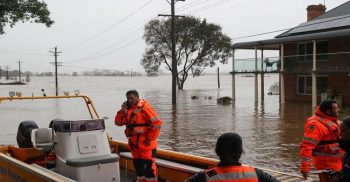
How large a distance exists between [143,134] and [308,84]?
26.3 metres

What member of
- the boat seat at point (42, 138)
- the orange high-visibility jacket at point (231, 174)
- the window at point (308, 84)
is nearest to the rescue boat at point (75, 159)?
the boat seat at point (42, 138)

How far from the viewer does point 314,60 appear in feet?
85.6

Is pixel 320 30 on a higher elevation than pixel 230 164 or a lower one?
higher

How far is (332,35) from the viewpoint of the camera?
80.5ft

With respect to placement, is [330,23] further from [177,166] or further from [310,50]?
[177,166]

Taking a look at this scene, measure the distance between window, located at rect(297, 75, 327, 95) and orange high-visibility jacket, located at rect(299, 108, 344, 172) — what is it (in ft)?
82.6

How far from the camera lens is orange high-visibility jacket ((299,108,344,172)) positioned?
4.97 metres

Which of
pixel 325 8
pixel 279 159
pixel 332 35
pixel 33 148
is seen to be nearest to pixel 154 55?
pixel 325 8

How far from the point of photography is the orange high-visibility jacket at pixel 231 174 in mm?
2928

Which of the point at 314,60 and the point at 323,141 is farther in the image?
the point at 314,60

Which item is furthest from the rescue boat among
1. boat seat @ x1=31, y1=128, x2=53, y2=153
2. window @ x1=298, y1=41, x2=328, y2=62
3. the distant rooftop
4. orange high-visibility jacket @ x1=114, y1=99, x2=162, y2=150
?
window @ x1=298, y1=41, x2=328, y2=62

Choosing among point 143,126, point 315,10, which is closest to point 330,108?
point 143,126

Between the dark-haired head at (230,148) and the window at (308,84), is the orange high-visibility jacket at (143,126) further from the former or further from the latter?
the window at (308,84)

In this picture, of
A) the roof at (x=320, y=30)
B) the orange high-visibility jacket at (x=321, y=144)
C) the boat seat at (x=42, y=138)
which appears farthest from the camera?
the roof at (x=320, y=30)
